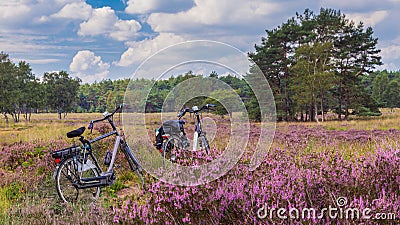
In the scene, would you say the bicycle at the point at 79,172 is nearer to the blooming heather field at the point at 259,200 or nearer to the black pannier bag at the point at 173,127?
the blooming heather field at the point at 259,200

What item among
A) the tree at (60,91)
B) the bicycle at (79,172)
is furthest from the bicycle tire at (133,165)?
the tree at (60,91)

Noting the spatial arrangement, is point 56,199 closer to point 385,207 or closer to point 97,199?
point 97,199

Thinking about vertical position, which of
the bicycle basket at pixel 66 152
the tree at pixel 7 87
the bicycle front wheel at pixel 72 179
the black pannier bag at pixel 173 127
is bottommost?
the bicycle front wheel at pixel 72 179

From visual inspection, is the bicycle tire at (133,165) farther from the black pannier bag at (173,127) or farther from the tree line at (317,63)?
the tree line at (317,63)

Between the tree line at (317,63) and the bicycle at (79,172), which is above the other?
the tree line at (317,63)

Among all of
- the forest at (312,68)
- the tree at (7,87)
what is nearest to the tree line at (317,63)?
the forest at (312,68)

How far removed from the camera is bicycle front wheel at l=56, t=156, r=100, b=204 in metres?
5.16

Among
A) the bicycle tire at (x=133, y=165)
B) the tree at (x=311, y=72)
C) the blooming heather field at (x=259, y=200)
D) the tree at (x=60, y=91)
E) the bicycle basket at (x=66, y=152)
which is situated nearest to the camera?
the blooming heather field at (x=259, y=200)

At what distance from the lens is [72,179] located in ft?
17.2

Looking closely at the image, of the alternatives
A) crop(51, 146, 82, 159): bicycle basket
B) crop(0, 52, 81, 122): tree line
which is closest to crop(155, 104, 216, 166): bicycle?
crop(51, 146, 82, 159): bicycle basket

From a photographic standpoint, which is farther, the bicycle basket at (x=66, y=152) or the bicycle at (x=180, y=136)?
the bicycle at (x=180, y=136)

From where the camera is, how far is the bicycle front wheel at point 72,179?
16.9 feet

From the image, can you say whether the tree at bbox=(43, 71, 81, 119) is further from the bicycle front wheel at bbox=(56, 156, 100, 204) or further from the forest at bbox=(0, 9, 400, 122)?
the bicycle front wheel at bbox=(56, 156, 100, 204)

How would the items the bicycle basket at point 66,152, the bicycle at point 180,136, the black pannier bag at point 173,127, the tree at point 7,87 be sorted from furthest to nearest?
the tree at point 7,87 < the black pannier bag at point 173,127 < the bicycle at point 180,136 < the bicycle basket at point 66,152
